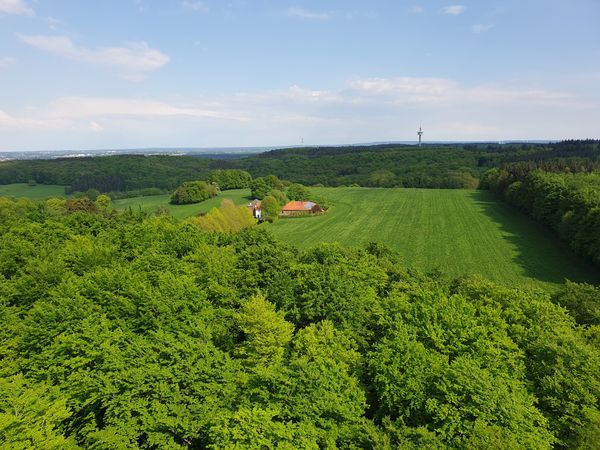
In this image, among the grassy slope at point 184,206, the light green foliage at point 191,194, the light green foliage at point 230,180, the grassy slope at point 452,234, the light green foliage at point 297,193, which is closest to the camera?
the grassy slope at point 452,234

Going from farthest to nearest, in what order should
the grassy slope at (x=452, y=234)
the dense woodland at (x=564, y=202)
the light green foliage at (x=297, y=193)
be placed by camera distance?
the light green foliage at (x=297, y=193) < the grassy slope at (x=452, y=234) < the dense woodland at (x=564, y=202)

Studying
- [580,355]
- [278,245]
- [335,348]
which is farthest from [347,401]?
[278,245]

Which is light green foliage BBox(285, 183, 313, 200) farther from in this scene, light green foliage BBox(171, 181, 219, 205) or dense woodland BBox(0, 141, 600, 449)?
dense woodland BBox(0, 141, 600, 449)

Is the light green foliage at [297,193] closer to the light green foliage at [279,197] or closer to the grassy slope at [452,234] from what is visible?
the light green foliage at [279,197]

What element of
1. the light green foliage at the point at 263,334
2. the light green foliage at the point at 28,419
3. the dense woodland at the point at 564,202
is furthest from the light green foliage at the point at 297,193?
the light green foliage at the point at 28,419

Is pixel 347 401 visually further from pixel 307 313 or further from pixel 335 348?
pixel 307 313

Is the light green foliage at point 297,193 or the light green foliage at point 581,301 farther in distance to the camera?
the light green foliage at point 297,193
